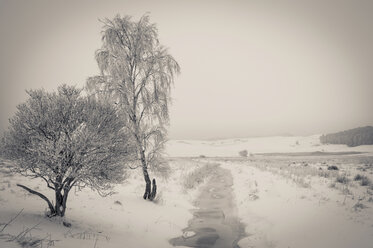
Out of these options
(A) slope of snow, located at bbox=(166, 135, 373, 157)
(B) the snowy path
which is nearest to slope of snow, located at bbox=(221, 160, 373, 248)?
(B) the snowy path

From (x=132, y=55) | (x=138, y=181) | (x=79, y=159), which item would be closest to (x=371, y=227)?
(x=79, y=159)

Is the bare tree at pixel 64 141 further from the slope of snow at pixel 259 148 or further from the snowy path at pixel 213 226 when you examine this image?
the slope of snow at pixel 259 148

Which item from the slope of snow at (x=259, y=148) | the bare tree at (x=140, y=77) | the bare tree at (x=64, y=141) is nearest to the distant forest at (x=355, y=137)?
the slope of snow at (x=259, y=148)

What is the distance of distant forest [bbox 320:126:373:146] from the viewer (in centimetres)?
4458

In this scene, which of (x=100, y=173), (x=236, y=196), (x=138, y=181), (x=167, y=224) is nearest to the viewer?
(x=100, y=173)

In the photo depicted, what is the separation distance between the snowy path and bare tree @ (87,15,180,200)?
12.7ft

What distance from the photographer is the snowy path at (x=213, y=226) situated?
777cm

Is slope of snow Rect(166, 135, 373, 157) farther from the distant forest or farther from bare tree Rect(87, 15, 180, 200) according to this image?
bare tree Rect(87, 15, 180, 200)

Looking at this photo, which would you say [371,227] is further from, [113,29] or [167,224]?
[113,29]

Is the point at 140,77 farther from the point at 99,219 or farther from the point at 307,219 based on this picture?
the point at 307,219

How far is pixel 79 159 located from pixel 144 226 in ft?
14.8

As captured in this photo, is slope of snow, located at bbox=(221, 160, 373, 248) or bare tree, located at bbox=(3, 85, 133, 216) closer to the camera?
bare tree, located at bbox=(3, 85, 133, 216)

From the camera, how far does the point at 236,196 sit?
595 inches

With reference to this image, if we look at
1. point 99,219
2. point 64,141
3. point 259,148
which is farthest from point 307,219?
point 259,148
